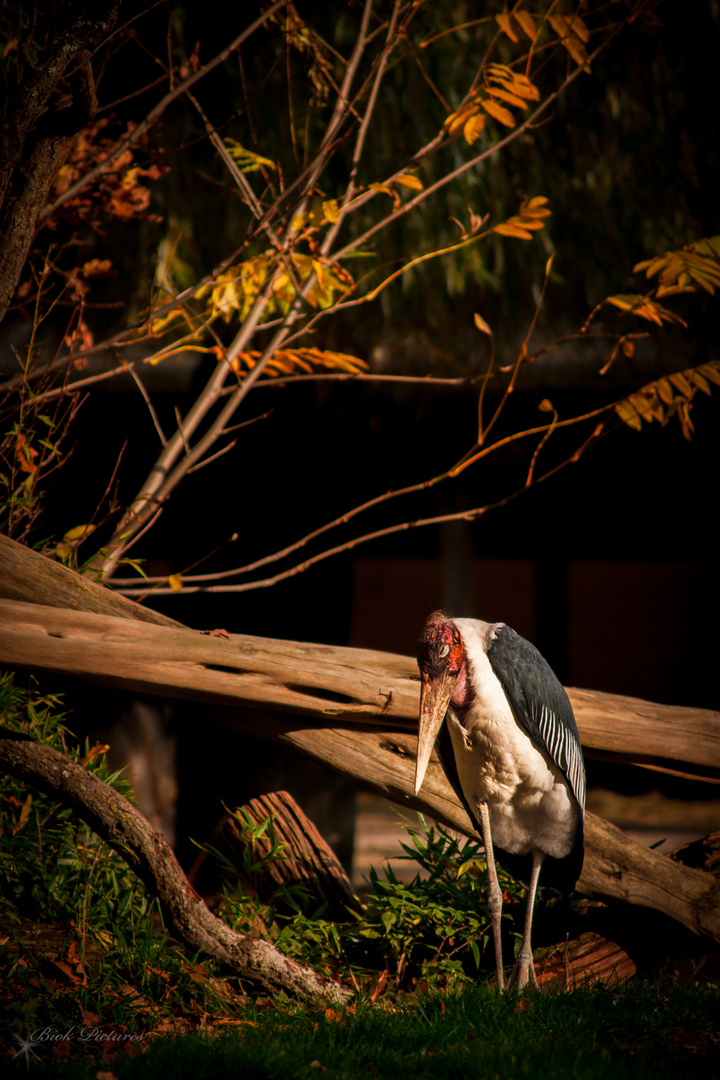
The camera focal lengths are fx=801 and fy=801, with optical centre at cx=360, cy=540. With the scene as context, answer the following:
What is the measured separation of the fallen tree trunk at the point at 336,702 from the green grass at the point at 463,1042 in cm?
42

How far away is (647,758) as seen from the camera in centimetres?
275

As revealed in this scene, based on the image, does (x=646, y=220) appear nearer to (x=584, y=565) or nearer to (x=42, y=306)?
(x=42, y=306)

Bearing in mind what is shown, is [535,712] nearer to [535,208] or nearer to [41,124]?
[535,208]

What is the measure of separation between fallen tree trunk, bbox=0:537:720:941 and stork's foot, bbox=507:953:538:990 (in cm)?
38

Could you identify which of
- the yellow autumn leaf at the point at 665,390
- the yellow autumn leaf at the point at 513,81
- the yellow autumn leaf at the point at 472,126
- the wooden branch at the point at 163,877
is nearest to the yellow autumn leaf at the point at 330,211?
the yellow autumn leaf at the point at 472,126

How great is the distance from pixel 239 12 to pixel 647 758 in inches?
152

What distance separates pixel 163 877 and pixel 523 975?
1.10 metres

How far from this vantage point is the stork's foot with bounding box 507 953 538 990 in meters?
2.37

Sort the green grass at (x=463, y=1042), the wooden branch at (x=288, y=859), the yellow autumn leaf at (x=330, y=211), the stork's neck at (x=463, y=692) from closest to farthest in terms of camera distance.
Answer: the green grass at (x=463, y=1042) → the stork's neck at (x=463, y=692) → the yellow autumn leaf at (x=330, y=211) → the wooden branch at (x=288, y=859)

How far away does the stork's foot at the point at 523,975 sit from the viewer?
93.1 inches

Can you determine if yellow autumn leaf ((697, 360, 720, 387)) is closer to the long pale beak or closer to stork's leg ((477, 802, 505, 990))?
the long pale beak

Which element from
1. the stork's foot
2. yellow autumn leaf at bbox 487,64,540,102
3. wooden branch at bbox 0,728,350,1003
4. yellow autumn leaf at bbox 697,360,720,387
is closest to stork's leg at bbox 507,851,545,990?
the stork's foot

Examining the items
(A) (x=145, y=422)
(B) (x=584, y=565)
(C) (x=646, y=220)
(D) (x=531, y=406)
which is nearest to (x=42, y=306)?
(A) (x=145, y=422)

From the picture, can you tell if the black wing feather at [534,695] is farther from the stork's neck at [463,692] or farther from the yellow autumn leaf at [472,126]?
the yellow autumn leaf at [472,126]
